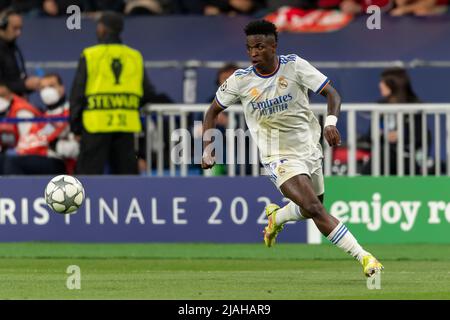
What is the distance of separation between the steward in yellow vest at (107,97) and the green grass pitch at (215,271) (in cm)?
129

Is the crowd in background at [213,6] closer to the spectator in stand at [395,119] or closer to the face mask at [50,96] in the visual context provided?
the spectator in stand at [395,119]

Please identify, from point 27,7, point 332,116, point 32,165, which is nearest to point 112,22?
point 32,165

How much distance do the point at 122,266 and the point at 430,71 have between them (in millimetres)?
6946

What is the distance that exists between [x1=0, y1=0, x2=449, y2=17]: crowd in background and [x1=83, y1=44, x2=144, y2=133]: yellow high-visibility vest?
330 centimetres

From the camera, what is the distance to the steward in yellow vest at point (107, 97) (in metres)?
19.2

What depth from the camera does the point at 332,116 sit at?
14.2 m

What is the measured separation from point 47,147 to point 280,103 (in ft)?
19.8

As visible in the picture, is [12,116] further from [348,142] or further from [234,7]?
[348,142]

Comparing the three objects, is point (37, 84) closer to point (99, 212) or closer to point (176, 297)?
point (99, 212)

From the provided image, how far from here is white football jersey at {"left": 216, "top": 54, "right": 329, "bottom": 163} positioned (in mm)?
14742

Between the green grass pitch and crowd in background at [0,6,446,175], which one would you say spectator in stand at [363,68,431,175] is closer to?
crowd in background at [0,6,446,175]

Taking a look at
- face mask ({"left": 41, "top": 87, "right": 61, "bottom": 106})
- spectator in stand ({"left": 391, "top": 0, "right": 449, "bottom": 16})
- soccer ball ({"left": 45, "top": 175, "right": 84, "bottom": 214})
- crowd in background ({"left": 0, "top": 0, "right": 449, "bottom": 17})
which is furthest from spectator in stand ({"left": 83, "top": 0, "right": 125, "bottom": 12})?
soccer ball ({"left": 45, "top": 175, "right": 84, "bottom": 214})

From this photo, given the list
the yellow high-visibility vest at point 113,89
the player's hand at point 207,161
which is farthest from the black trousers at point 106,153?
the player's hand at point 207,161

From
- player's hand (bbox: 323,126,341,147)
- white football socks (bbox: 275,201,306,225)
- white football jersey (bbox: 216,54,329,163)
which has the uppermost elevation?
white football jersey (bbox: 216,54,329,163)
